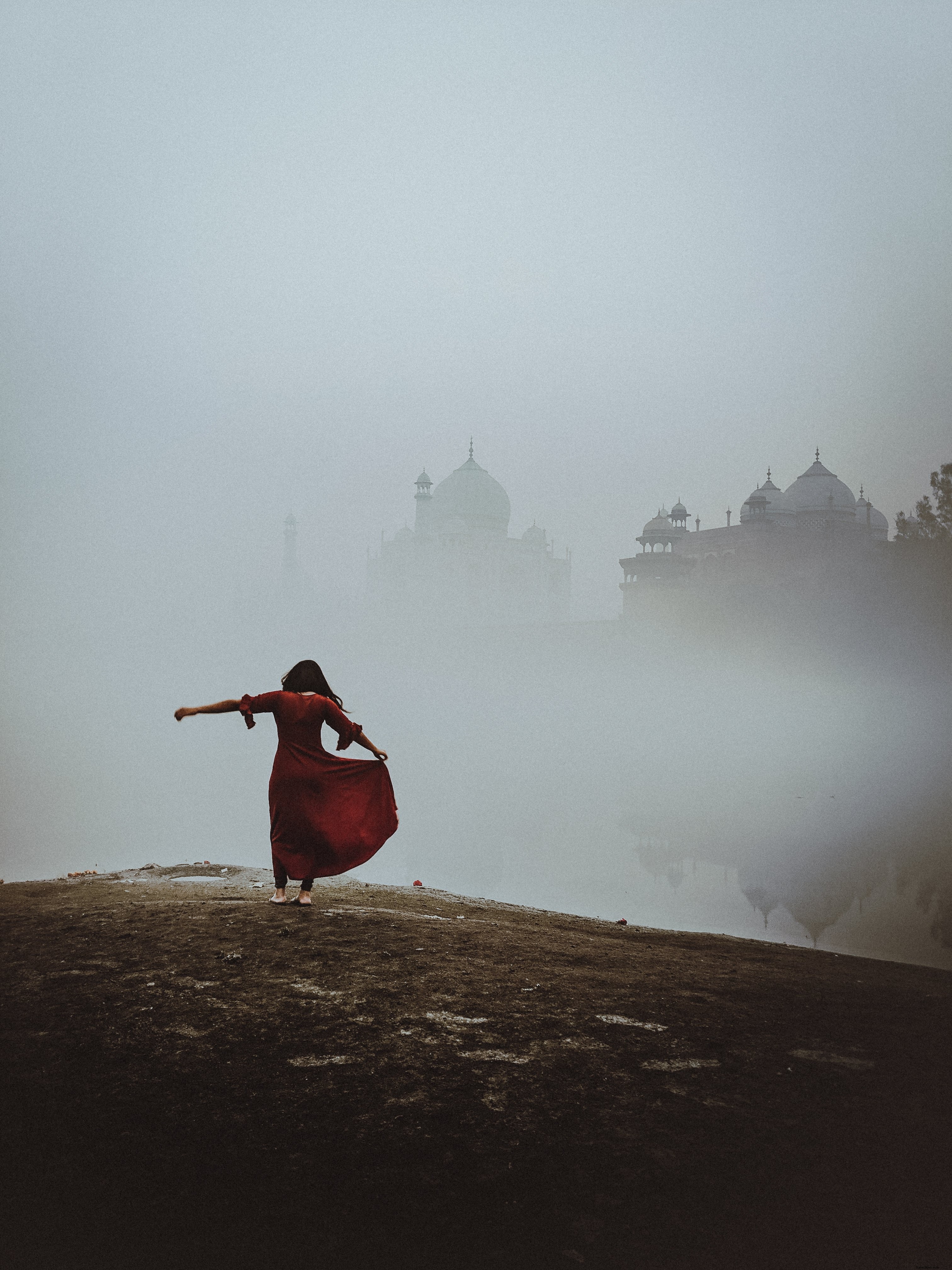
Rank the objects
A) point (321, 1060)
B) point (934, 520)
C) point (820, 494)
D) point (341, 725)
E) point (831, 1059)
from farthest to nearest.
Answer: point (820, 494) < point (934, 520) < point (341, 725) < point (831, 1059) < point (321, 1060)

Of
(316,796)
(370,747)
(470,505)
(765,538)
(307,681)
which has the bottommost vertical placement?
(316,796)

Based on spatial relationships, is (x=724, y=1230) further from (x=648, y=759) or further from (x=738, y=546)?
(x=738, y=546)

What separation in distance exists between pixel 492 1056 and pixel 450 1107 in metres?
0.34

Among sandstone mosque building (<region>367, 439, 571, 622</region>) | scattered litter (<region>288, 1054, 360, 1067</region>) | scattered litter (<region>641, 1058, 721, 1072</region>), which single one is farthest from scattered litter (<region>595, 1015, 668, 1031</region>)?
sandstone mosque building (<region>367, 439, 571, 622</region>)

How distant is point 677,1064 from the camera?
2.89 m

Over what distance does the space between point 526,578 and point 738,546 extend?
19.0 m

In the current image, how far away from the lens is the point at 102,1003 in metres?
3.25

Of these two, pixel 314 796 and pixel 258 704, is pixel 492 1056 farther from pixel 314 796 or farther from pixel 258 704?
pixel 258 704

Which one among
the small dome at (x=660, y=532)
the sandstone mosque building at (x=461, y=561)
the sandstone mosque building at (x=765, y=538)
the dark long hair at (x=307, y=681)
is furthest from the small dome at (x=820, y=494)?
the dark long hair at (x=307, y=681)

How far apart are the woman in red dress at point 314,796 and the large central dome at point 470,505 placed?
4601cm

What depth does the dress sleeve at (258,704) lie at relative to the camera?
4.79m

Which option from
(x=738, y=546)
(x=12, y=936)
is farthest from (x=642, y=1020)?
(x=738, y=546)

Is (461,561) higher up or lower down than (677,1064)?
higher up

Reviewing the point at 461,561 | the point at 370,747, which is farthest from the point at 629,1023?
the point at 461,561
